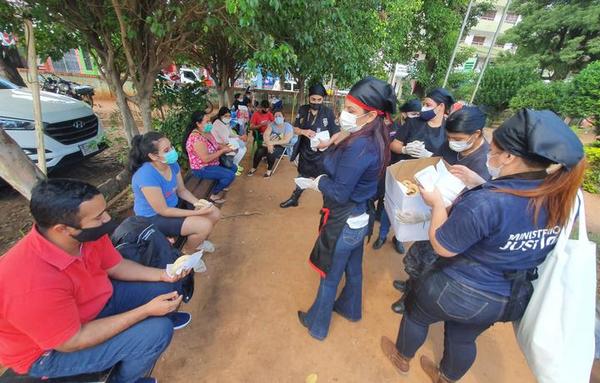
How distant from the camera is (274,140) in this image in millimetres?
5711

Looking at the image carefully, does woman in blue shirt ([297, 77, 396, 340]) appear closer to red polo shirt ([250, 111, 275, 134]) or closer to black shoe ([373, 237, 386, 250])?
black shoe ([373, 237, 386, 250])

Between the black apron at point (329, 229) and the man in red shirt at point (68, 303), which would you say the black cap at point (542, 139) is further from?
the man in red shirt at point (68, 303)

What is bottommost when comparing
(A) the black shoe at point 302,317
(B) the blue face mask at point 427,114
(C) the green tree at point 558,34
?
(A) the black shoe at point 302,317

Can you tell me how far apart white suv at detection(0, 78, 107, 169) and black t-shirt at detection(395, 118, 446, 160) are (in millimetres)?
5086

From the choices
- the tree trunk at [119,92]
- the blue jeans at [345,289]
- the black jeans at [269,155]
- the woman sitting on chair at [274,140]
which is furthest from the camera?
the black jeans at [269,155]

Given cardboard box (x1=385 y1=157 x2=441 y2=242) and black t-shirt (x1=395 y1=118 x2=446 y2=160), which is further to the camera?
black t-shirt (x1=395 y1=118 x2=446 y2=160)

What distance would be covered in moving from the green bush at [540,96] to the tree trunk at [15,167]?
14153 millimetres

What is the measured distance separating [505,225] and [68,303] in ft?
6.93

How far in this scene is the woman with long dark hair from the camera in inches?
155

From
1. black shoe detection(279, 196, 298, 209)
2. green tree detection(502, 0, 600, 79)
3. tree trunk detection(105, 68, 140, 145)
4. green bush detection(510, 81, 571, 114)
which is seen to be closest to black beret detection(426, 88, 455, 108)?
black shoe detection(279, 196, 298, 209)

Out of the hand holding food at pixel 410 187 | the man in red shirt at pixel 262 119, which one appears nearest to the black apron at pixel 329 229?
the hand holding food at pixel 410 187

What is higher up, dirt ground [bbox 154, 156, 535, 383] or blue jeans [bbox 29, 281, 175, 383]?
blue jeans [bbox 29, 281, 175, 383]

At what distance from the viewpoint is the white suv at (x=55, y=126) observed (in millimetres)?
4027

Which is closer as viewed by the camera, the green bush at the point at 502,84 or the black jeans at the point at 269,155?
the black jeans at the point at 269,155
